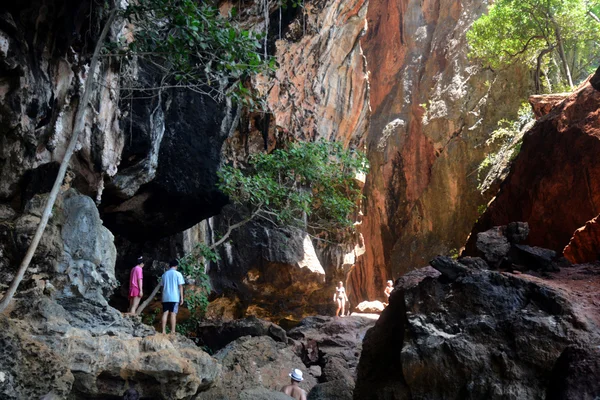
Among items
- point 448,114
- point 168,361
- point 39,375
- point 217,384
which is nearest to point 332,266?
point 448,114

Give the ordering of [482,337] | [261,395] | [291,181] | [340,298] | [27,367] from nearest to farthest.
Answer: [27,367] → [482,337] → [261,395] → [291,181] → [340,298]

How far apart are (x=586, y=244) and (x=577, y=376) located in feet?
15.2

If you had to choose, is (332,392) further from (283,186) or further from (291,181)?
(291,181)

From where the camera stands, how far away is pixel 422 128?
27094mm

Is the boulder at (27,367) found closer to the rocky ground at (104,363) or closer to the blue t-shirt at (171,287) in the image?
the rocky ground at (104,363)

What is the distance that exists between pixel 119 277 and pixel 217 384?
21.1ft

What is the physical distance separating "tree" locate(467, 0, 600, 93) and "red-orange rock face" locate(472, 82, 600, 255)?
15.9 feet

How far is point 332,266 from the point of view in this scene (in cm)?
1978

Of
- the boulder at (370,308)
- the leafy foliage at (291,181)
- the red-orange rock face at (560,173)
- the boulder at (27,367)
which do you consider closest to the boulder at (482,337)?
the boulder at (27,367)

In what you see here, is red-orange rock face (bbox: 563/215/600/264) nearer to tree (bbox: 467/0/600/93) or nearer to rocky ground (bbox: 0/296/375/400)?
rocky ground (bbox: 0/296/375/400)

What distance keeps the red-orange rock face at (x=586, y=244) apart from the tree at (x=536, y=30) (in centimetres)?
990

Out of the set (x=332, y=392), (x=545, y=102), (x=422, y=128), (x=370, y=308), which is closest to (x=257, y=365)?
(x=332, y=392)

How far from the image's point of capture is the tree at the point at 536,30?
15484 millimetres

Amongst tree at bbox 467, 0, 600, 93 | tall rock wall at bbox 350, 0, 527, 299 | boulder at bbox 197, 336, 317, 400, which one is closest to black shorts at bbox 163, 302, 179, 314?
boulder at bbox 197, 336, 317, 400
